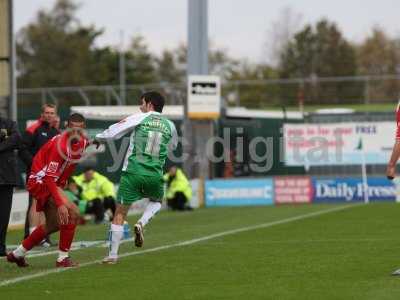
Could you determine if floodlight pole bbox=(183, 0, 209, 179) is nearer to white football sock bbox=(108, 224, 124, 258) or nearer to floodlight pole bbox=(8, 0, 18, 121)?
floodlight pole bbox=(8, 0, 18, 121)

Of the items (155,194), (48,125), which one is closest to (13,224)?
(48,125)

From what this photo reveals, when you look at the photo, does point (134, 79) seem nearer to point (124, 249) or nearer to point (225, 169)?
point (225, 169)

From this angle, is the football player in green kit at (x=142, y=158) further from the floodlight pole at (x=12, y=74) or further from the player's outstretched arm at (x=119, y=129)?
the floodlight pole at (x=12, y=74)

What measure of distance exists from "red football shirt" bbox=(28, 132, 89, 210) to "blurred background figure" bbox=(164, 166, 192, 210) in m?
16.8

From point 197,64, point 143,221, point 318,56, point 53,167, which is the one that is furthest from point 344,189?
point 318,56

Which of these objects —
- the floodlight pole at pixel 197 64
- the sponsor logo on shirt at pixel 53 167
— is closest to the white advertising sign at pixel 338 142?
the floodlight pole at pixel 197 64

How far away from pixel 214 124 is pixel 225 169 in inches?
59.6

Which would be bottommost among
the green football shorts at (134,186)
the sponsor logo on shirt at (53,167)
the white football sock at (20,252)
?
the white football sock at (20,252)

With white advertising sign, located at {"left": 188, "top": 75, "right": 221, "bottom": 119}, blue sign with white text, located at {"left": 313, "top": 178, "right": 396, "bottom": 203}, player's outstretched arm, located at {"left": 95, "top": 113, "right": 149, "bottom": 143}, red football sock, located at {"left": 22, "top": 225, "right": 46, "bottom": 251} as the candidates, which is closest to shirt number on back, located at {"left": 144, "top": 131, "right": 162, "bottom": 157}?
player's outstretched arm, located at {"left": 95, "top": 113, "right": 149, "bottom": 143}

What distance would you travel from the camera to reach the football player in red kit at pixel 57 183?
37.8 ft

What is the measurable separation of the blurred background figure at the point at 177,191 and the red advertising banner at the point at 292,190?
3.92 metres

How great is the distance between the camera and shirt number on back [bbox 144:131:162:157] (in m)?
11.8

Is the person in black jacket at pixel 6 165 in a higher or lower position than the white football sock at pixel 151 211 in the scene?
higher

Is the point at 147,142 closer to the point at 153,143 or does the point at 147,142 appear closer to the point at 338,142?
the point at 153,143
